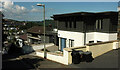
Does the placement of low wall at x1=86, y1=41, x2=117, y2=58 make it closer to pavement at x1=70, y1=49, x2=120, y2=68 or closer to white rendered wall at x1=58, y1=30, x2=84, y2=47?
pavement at x1=70, y1=49, x2=120, y2=68

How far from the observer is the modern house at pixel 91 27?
16.6 m

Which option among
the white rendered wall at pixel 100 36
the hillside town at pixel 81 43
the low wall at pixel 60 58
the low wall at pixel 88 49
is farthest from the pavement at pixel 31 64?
the white rendered wall at pixel 100 36

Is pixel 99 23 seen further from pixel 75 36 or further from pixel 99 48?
pixel 99 48

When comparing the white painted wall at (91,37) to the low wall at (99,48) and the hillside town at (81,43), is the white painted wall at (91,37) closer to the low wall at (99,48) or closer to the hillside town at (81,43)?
the hillside town at (81,43)

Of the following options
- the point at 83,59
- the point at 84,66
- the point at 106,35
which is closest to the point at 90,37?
the point at 106,35

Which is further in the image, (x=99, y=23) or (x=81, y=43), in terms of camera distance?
(x=99, y=23)

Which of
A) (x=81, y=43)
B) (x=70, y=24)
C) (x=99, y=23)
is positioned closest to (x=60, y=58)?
(x=81, y=43)

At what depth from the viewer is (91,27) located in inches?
695

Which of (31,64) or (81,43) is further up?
(81,43)

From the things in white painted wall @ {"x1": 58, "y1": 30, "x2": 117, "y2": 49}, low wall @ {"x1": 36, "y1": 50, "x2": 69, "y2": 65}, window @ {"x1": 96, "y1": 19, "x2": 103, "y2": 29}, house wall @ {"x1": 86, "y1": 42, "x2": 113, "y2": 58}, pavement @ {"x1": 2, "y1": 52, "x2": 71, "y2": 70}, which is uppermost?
window @ {"x1": 96, "y1": 19, "x2": 103, "y2": 29}

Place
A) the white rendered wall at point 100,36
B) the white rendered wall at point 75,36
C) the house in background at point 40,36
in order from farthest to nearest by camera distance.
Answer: the house in background at point 40,36 → the white rendered wall at point 75,36 → the white rendered wall at point 100,36

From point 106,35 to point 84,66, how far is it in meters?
7.76

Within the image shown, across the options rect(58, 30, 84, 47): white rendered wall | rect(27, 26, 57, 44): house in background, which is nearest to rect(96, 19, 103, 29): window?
rect(58, 30, 84, 47): white rendered wall

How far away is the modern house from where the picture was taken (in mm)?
16627
